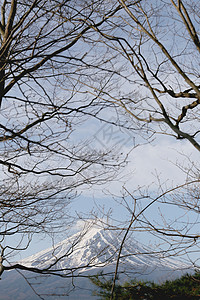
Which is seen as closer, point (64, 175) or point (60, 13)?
point (60, 13)

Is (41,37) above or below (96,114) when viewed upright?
above

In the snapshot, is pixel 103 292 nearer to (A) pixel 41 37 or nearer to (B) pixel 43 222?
(B) pixel 43 222

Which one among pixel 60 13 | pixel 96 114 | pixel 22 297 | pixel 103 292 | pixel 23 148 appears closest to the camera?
pixel 60 13

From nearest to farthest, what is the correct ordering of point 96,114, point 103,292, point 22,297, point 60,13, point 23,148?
point 60,13 → point 23,148 → point 96,114 → point 103,292 → point 22,297

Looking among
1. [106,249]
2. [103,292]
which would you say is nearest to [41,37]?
[106,249]

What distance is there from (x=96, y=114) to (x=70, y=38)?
3.97 ft

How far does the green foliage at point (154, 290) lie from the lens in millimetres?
4840

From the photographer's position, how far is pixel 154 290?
4.68m

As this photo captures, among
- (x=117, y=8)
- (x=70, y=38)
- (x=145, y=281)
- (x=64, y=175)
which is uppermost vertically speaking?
(x=117, y=8)

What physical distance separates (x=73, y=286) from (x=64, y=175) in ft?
5.47

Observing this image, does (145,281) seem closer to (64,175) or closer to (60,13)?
(64,175)

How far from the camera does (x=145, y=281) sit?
19.5 feet

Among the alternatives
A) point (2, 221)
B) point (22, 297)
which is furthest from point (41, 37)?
point (22, 297)

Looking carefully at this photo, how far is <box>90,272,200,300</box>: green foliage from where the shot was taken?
4.84 m
